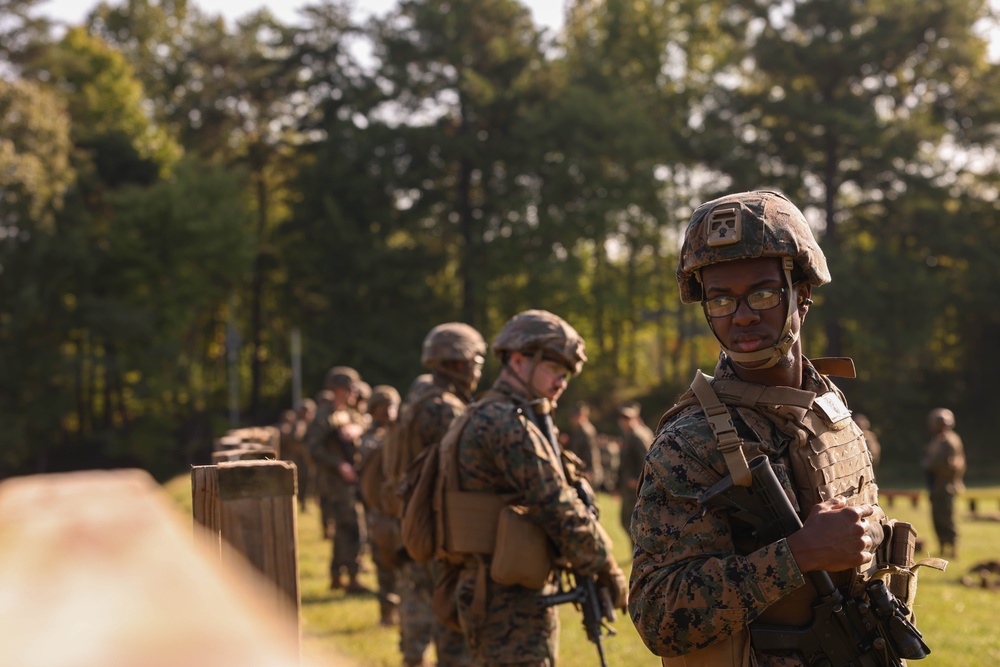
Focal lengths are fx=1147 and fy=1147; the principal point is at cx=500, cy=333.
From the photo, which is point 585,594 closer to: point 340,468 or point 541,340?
point 541,340

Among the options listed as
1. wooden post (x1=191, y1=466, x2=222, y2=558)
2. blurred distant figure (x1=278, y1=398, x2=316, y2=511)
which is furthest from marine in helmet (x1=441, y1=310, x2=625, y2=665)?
blurred distant figure (x1=278, y1=398, x2=316, y2=511)

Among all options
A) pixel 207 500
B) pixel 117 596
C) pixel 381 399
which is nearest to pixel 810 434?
pixel 207 500

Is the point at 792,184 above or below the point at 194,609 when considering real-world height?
above

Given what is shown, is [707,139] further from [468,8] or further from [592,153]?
[468,8]

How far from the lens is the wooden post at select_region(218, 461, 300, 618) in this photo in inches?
118

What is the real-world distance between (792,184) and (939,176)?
5.28 metres

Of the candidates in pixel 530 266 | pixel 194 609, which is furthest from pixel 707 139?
pixel 194 609

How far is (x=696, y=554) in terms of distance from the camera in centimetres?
300

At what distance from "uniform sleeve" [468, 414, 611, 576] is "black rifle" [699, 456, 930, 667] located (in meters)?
→ 2.16

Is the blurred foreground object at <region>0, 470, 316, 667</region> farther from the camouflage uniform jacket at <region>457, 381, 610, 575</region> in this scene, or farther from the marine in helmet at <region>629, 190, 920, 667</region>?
the camouflage uniform jacket at <region>457, 381, 610, 575</region>

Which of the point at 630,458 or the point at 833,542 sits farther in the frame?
the point at 630,458

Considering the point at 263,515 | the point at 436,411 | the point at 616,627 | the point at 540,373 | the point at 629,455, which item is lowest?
the point at 616,627

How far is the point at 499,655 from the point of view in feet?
17.0

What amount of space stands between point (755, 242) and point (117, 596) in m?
2.50
